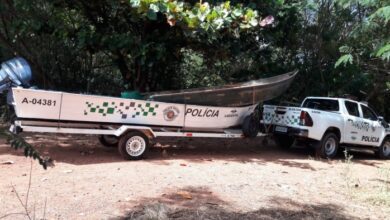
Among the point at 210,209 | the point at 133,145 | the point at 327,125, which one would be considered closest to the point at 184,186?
the point at 210,209

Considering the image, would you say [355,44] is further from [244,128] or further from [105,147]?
[105,147]

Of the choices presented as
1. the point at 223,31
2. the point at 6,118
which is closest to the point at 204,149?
the point at 223,31

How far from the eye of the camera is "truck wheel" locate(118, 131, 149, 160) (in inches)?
384

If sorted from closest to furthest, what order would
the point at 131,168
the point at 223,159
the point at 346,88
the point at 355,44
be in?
the point at 131,168
the point at 223,159
the point at 355,44
the point at 346,88

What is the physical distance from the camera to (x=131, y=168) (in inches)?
351

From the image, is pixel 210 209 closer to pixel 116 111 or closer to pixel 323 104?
pixel 116 111

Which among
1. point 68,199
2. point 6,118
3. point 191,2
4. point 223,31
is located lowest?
point 68,199

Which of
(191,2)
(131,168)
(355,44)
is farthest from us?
(355,44)

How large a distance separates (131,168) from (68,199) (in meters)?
2.51

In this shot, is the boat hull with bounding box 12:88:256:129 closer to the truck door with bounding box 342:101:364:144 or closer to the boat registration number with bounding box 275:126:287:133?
the boat registration number with bounding box 275:126:287:133

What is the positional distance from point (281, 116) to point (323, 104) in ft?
4.84

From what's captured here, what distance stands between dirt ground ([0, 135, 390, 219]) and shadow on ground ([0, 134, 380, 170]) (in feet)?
0.10

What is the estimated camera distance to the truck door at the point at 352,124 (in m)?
12.5

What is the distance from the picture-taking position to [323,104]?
12875 millimetres
